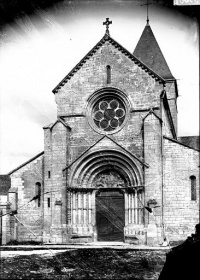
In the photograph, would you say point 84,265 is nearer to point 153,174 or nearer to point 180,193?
point 153,174

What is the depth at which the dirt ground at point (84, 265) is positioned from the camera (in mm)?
10892

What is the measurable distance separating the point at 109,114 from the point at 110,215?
217 inches

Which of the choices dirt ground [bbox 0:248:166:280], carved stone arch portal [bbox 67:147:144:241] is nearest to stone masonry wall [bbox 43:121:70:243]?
carved stone arch portal [bbox 67:147:144:241]

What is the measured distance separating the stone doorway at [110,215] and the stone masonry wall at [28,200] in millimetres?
3327

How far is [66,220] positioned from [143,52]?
58.2ft

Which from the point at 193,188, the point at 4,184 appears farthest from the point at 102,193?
the point at 4,184

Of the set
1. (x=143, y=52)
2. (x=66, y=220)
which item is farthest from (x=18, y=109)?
(x=143, y=52)

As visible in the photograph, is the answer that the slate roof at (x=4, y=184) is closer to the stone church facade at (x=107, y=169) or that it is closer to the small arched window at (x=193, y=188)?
the stone church facade at (x=107, y=169)

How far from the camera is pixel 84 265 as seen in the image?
12312 mm

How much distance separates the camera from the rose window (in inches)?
857

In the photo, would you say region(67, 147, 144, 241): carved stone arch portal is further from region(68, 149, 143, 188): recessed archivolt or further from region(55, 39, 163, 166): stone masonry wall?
region(55, 39, 163, 166): stone masonry wall

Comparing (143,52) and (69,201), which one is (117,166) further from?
(143,52)

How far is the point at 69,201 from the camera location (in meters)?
21.1

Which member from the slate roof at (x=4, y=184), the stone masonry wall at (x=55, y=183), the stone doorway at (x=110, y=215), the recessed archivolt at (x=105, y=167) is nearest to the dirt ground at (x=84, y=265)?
the stone doorway at (x=110, y=215)
